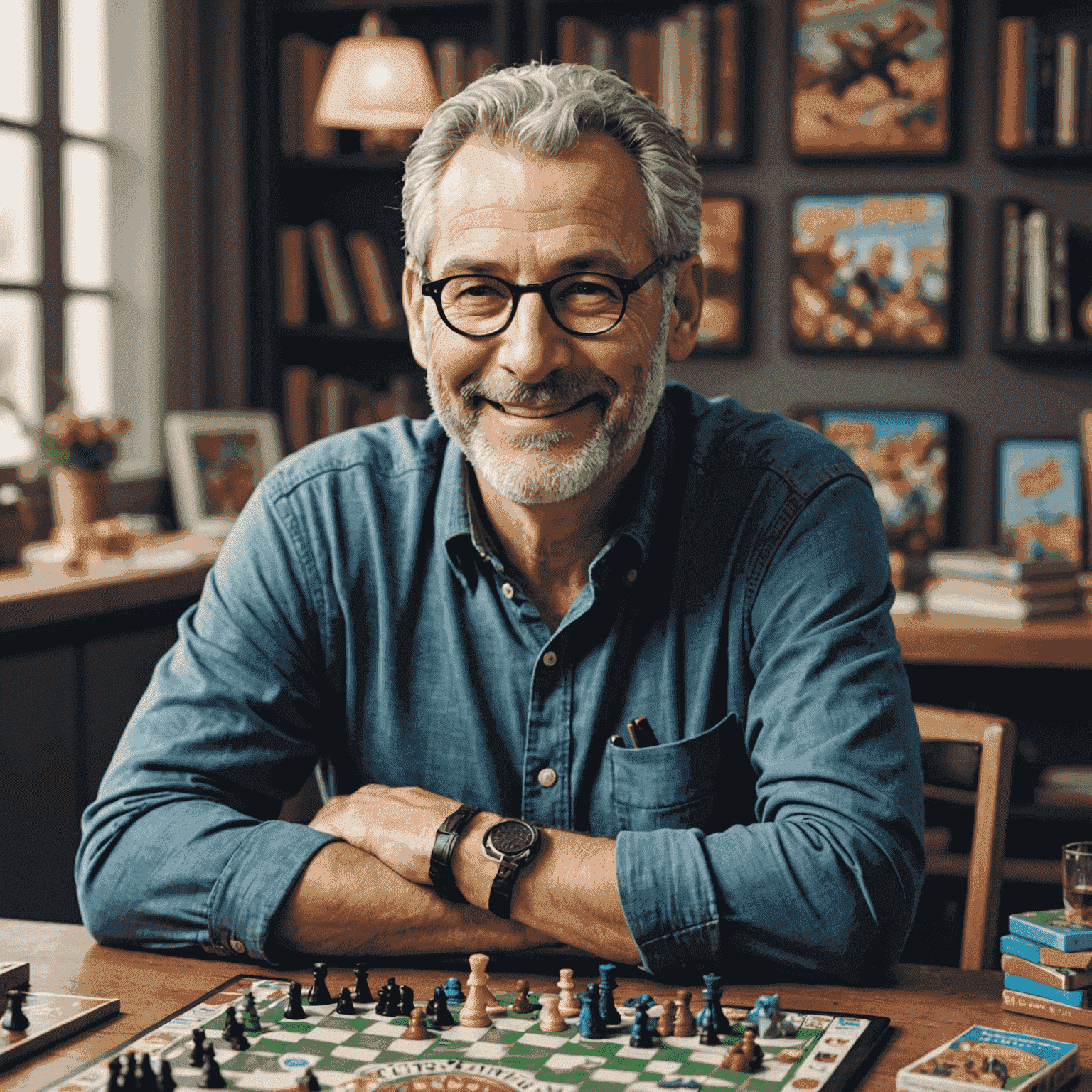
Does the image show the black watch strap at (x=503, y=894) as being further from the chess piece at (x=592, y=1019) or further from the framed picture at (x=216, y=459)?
the framed picture at (x=216, y=459)

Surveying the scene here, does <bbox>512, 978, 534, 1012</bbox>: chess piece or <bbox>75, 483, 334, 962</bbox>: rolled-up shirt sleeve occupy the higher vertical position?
<bbox>75, 483, 334, 962</bbox>: rolled-up shirt sleeve

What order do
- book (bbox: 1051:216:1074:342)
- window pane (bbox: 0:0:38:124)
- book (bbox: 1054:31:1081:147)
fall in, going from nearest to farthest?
window pane (bbox: 0:0:38:124), book (bbox: 1054:31:1081:147), book (bbox: 1051:216:1074:342)

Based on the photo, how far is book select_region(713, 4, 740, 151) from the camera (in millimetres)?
4117

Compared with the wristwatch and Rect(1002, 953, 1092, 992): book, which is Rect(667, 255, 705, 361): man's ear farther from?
Rect(1002, 953, 1092, 992): book

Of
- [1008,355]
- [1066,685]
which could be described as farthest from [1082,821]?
[1008,355]

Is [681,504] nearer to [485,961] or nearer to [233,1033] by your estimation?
[485,961]

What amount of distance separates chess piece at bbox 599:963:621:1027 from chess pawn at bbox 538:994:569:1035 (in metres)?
0.03

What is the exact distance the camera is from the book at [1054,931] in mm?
1058

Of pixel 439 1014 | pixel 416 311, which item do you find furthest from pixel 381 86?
pixel 439 1014

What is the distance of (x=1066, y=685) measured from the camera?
3.99 meters

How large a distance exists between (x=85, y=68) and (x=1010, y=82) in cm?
279

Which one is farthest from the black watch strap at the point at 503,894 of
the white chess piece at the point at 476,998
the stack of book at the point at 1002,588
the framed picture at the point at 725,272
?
the framed picture at the point at 725,272

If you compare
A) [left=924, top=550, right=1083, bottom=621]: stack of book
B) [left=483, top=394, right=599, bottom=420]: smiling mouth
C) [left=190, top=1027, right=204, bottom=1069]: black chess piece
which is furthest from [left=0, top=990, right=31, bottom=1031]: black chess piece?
[left=924, top=550, right=1083, bottom=621]: stack of book

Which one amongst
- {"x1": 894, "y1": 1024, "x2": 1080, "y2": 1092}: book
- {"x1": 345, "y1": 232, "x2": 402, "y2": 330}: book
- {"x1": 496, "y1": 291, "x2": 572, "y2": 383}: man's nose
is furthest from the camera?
{"x1": 345, "y1": 232, "x2": 402, "y2": 330}: book
